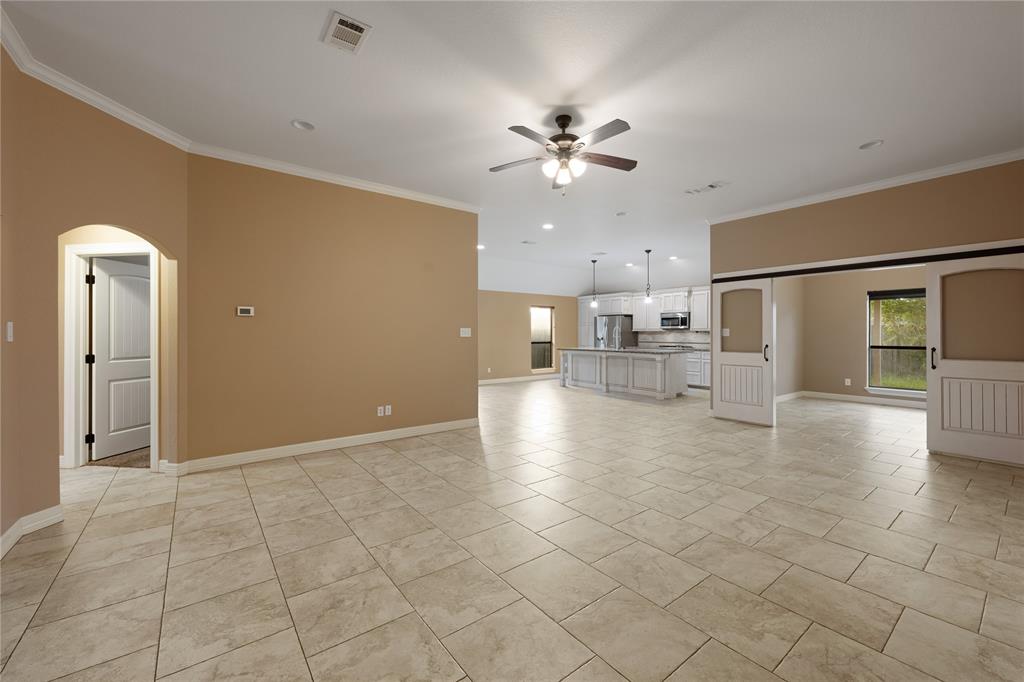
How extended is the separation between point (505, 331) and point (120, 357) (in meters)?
7.48

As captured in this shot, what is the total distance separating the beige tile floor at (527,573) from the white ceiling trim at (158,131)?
→ 9.74 feet

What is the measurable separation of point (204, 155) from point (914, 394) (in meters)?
10.7

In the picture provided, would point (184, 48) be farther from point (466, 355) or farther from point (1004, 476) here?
point (1004, 476)

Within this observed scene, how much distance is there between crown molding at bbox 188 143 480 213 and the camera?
3977 mm

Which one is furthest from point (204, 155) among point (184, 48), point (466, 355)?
point (466, 355)

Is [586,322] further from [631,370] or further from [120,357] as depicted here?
[120,357]

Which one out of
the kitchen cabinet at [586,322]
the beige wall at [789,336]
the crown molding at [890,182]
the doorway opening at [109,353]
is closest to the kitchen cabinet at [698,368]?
the beige wall at [789,336]

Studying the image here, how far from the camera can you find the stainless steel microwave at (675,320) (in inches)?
396

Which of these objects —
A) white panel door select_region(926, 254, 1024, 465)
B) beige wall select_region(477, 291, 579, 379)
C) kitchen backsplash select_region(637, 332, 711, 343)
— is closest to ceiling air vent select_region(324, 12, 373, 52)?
white panel door select_region(926, 254, 1024, 465)

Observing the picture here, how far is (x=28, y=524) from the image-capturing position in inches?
107

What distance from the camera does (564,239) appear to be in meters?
7.93

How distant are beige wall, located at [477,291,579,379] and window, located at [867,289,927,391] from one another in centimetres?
680

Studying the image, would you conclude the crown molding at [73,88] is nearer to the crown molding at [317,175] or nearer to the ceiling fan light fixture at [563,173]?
the crown molding at [317,175]

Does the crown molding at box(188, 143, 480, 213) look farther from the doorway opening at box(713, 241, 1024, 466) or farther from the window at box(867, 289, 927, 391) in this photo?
the window at box(867, 289, 927, 391)
